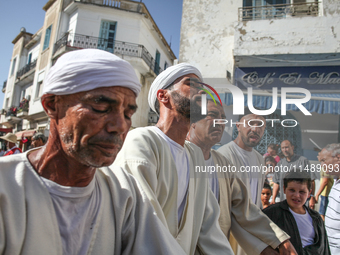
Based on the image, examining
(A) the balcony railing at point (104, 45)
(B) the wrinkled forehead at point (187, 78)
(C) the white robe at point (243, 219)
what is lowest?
(C) the white robe at point (243, 219)

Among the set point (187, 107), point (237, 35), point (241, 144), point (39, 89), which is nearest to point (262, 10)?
point (237, 35)

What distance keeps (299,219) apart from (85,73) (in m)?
2.55

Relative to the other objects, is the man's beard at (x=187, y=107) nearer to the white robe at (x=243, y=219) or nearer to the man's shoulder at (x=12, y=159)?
the white robe at (x=243, y=219)

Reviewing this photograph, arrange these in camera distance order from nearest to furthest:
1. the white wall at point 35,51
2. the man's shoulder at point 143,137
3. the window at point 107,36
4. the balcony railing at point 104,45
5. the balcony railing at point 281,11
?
the man's shoulder at point 143,137
the balcony railing at point 281,11
the balcony railing at point 104,45
the window at point 107,36
the white wall at point 35,51

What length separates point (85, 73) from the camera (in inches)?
39.1

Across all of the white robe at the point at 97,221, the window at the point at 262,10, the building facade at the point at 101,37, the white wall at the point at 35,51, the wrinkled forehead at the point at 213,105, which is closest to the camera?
the white robe at the point at 97,221

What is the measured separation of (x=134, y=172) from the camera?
130 centimetres

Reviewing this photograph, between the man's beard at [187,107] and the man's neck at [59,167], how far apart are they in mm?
955

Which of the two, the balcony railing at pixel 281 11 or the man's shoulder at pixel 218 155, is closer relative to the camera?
the man's shoulder at pixel 218 155

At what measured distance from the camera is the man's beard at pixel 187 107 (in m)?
1.82

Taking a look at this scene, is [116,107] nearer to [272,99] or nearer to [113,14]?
[272,99]

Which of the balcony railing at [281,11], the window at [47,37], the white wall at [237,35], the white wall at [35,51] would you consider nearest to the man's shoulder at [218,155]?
the white wall at [237,35]

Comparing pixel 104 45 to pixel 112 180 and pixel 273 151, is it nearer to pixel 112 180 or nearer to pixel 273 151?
pixel 273 151

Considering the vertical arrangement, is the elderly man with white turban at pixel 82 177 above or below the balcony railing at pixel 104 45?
below
